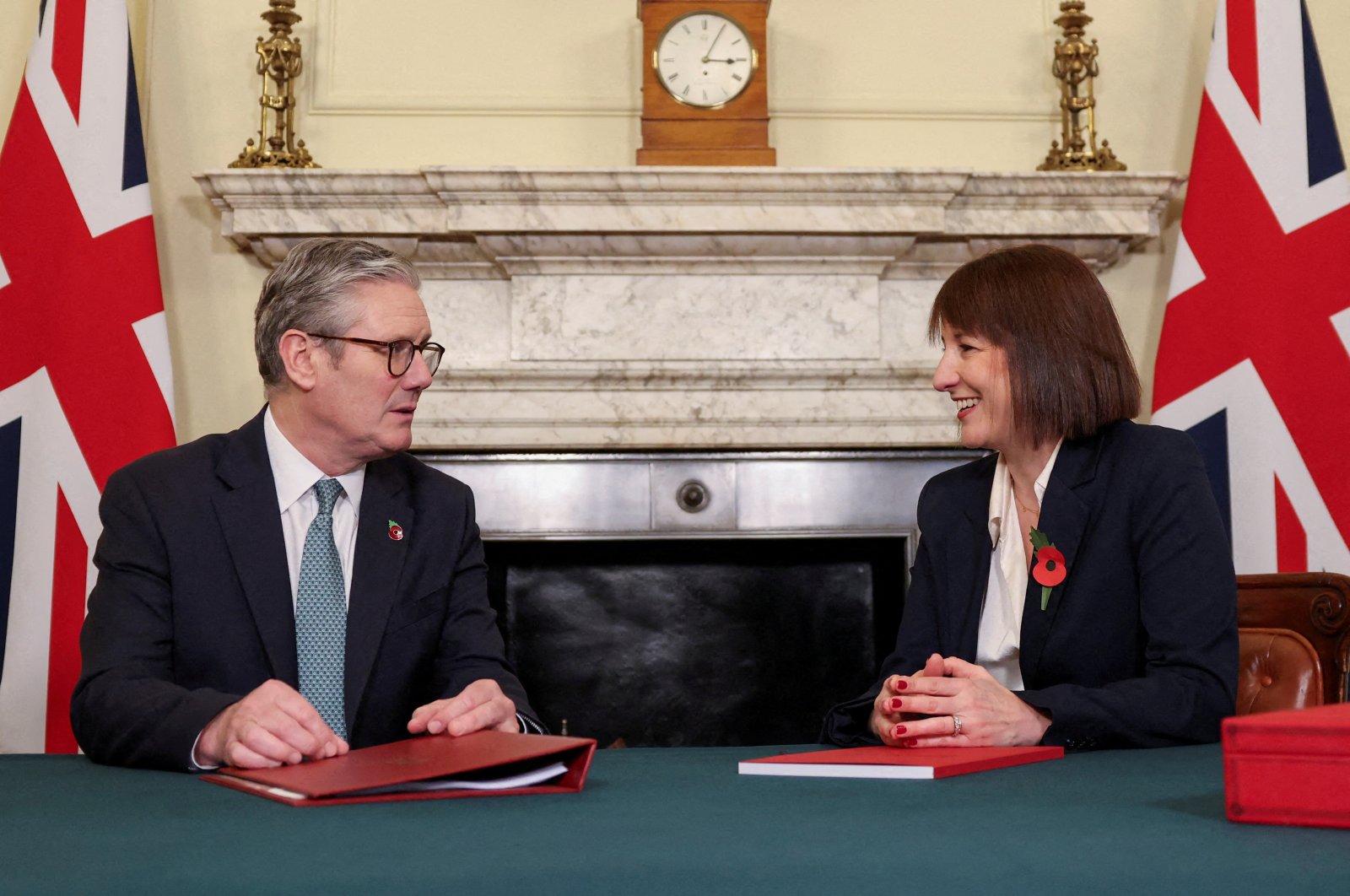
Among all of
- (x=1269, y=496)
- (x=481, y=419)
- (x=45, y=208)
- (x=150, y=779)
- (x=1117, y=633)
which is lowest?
(x=150, y=779)

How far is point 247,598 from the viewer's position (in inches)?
70.7

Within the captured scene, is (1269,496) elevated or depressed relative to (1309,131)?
depressed

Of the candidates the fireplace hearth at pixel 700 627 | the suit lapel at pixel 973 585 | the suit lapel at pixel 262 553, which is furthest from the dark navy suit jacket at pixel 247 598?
the fireplace hearth at pixel 700 627

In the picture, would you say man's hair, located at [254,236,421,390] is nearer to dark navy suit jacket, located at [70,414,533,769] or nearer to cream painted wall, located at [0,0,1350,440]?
dark navy suit jacket, located at [70,414,533,769]

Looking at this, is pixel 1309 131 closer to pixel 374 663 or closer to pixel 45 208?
pixel 374 663

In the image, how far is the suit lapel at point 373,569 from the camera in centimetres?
183

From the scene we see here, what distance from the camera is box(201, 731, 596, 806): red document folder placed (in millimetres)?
1100

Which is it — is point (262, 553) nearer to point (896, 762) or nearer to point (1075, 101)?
point (896, 762)

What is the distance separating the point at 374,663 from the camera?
1.88 m

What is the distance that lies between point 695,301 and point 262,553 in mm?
1891

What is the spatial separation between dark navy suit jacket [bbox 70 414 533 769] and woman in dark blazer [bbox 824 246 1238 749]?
0.62 m

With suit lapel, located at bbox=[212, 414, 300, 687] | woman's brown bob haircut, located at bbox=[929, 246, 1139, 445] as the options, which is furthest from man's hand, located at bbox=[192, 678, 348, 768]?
woman's brown bob haircut, located at bbox=[929, 246, 1139, 445]

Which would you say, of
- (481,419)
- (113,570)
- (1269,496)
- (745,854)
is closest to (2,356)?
(481,419)

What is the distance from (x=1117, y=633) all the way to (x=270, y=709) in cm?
113
